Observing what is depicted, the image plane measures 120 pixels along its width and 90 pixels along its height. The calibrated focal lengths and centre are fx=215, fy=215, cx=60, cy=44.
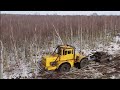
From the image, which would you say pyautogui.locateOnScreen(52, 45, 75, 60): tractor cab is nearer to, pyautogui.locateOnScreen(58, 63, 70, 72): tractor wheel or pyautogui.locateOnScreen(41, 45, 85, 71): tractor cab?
pyautogui.locateOnScreen(41, 45, 85, 71): tractor cab

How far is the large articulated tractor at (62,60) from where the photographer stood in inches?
142

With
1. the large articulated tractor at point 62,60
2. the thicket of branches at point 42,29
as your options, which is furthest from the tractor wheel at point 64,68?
the thicket of branches at point 42,29

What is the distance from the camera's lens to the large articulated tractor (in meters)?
3.61

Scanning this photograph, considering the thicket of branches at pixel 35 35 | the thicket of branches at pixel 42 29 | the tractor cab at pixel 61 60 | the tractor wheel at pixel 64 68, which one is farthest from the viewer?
the thicket of branches at pixel 42 29

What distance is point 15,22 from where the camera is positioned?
16.7ft

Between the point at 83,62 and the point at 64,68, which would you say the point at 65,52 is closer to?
the point at 64,68

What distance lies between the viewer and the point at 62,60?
3.70 m

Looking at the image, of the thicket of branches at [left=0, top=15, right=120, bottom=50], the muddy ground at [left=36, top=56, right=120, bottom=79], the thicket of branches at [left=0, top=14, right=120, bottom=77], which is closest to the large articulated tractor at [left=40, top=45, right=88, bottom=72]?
the muddy ground at [left=36, top=56, right=120, bottom=79]

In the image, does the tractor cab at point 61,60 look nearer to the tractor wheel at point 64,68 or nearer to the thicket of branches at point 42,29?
the tractor wheel at point 64,68

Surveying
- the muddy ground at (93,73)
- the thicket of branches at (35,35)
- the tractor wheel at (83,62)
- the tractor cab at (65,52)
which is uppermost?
the thicket of branches at (35,35)

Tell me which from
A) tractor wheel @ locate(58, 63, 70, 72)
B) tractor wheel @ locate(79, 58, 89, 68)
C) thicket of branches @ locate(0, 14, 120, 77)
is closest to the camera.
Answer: tractor wheel @ locate(58, 63, 70, 72)
